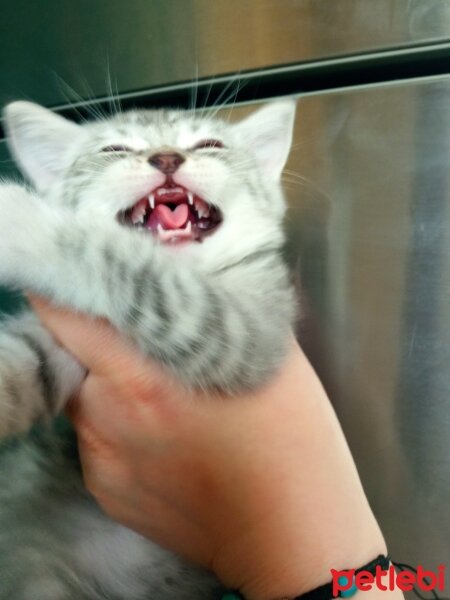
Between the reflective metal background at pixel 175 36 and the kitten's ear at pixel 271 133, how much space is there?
62mm

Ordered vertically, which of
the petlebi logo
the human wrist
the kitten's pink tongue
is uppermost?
the kitten's pink tongue

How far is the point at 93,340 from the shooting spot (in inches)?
21.1

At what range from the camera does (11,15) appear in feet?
2.61

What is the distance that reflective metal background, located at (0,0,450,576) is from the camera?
2.07 ft

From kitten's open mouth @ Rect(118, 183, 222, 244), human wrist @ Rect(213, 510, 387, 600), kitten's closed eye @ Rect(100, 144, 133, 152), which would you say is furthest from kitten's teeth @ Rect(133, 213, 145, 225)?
human wrist @ Rect(213, 510, 387, 600)

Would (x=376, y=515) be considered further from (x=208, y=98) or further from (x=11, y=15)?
(x=11, y=15)

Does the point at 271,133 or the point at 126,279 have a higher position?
the point at 271,133

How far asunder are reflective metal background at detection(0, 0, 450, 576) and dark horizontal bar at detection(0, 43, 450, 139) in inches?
0.6

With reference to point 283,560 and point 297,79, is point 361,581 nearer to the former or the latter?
point 283,560

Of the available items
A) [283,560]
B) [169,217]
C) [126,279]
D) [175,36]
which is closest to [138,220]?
[169,217]

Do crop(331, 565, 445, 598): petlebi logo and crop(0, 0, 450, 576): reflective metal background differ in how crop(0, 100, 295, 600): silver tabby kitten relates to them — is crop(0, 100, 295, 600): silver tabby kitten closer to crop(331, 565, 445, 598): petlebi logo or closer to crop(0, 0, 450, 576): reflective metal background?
crop(0, 0, 450, 576): reflective metal background

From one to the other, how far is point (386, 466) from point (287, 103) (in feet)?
1.88

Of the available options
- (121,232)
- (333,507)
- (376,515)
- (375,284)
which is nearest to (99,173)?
(121,232)

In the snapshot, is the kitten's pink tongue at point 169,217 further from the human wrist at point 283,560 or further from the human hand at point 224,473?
the human wrist at point 283,560
